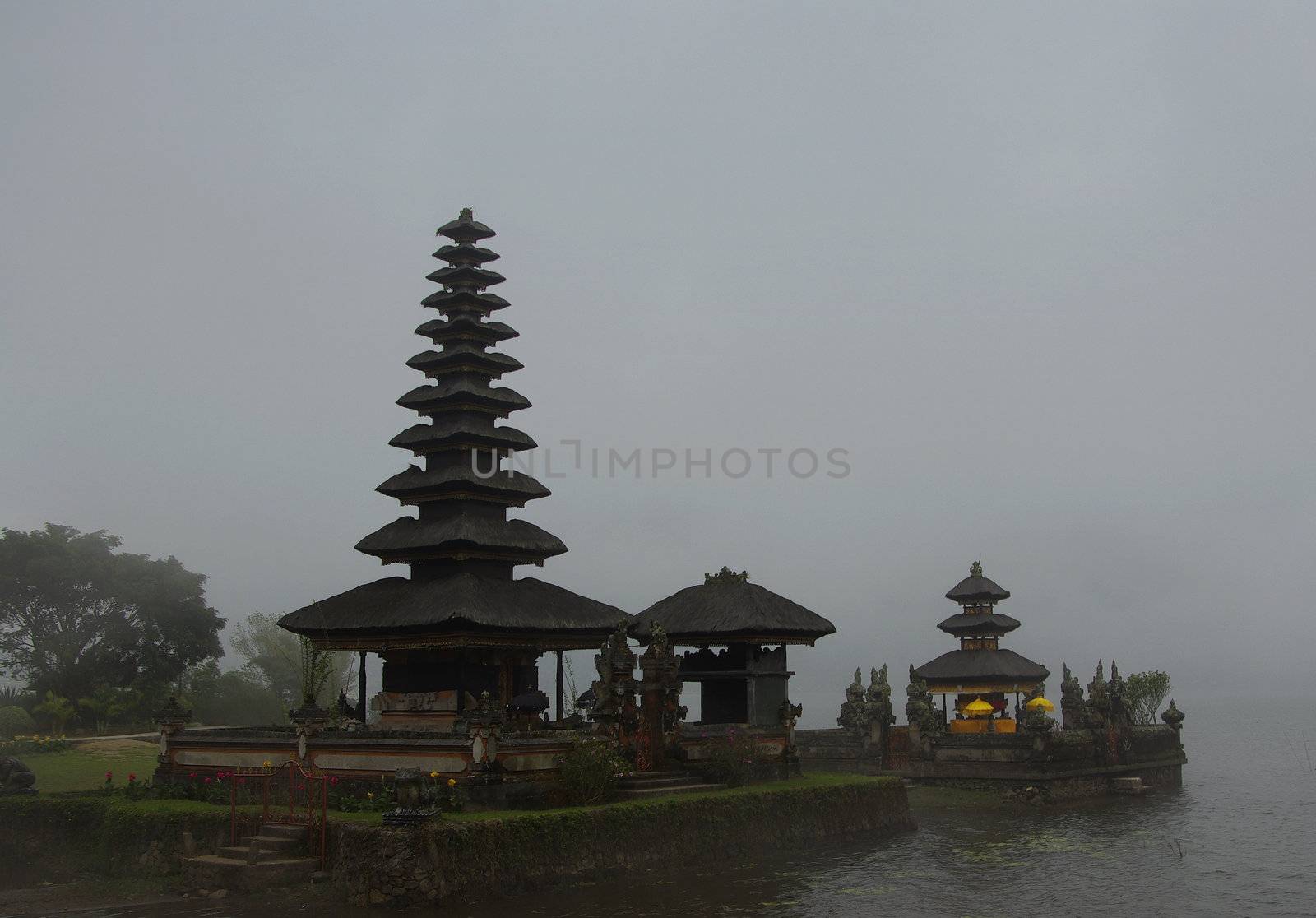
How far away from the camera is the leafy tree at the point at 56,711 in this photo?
52.7 metres

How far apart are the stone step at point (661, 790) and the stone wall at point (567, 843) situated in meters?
0.90

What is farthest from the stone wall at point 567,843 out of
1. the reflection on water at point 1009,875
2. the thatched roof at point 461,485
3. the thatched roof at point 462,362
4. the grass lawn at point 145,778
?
the thatched roof at point 462,362

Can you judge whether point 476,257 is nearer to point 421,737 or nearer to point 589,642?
point 589,642

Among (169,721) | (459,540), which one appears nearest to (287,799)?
(169,721)

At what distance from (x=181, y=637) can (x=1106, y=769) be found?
4431 cm

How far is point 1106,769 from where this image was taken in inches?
1858

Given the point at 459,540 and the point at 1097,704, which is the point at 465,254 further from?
the point at 1097,704

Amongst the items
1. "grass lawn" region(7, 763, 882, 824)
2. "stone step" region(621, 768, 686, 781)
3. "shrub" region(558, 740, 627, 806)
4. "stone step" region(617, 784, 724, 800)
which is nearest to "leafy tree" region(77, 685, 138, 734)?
"grass lawn" region(7, 763, 882, 824)

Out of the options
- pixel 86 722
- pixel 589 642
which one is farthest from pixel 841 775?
pixel 86 722

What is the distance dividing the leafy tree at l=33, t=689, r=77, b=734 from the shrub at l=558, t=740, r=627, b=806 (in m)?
35.5

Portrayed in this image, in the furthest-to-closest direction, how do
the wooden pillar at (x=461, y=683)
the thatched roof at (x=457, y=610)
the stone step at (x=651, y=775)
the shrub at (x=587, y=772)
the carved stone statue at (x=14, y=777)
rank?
the wooden pillar at (x=461, y=683), the thatched roof at (x=457, y=610), the carved stone statue at (x=14, y=777), the stone step at (x=651, y=775), the shrub at (x=587, y=772)

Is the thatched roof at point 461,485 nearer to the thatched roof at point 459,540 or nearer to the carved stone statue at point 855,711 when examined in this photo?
the thatched roof at point 459,540

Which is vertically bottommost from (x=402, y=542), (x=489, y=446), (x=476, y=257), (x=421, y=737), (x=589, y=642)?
(x=421, y=737)

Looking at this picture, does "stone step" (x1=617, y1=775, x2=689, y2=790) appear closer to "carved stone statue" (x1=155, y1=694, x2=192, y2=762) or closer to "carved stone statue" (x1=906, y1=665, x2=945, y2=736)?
"carved stone statue" (x1=155, y1=694, x2=192, y2=762)
